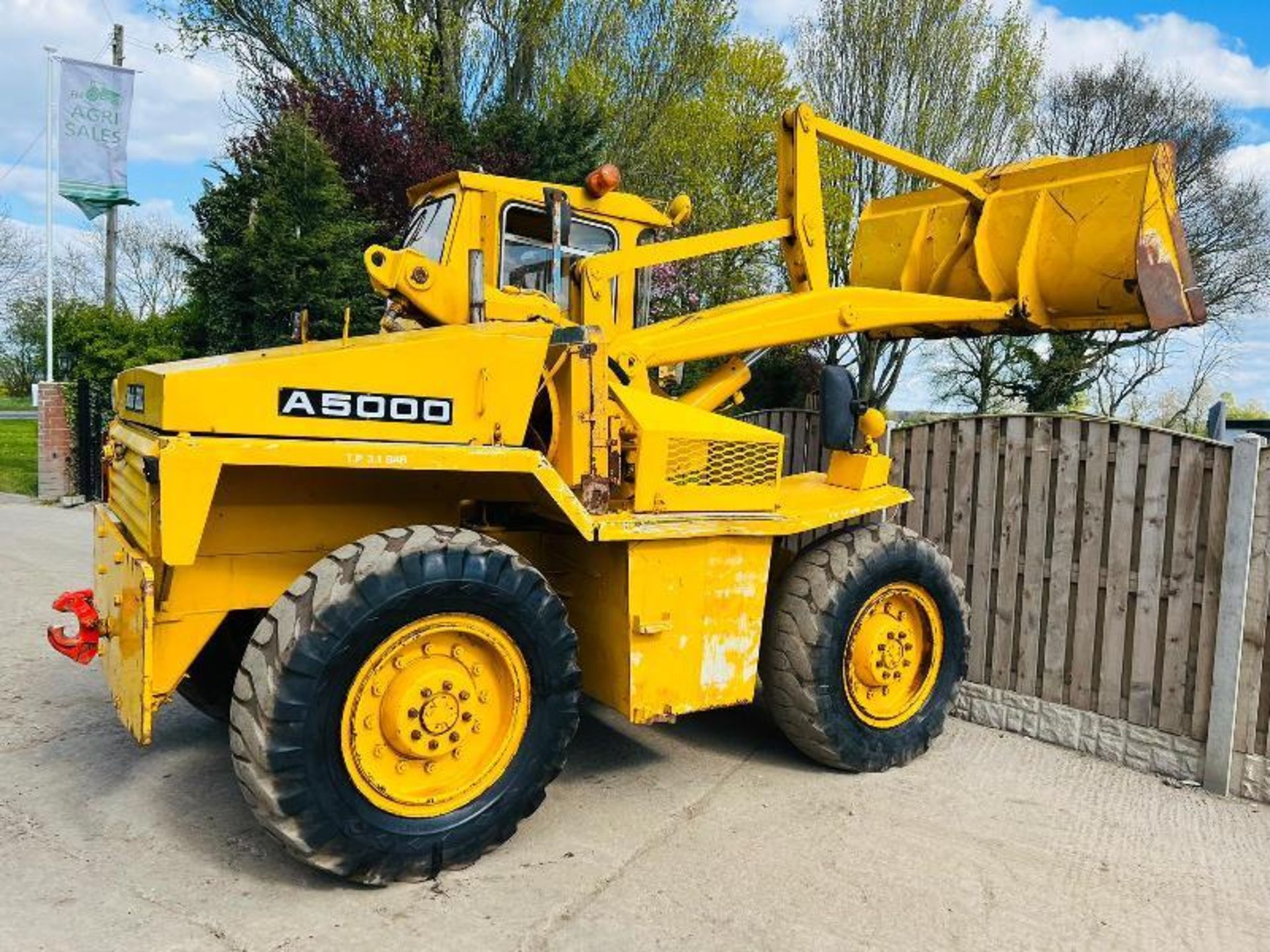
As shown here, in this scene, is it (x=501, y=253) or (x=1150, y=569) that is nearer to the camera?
(x=501, y=253)

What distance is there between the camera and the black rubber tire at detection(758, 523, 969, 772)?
452cm

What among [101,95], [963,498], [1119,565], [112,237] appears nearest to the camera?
[1119,565]

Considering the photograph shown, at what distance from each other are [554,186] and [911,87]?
1876 centimetres

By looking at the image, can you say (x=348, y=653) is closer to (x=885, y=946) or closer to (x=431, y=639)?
(x=431, y=639)

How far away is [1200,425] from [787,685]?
75.0 ft

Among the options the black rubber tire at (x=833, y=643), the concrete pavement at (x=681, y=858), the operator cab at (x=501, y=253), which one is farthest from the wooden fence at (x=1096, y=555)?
the operator cab at (x=501, y=253)

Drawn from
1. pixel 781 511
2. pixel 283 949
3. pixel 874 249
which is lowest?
pixel 283 949

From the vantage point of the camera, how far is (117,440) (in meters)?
4.10

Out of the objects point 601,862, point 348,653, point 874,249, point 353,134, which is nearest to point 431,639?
point 348,653

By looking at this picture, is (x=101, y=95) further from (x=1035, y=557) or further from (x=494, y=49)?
(x=1035, y=557)

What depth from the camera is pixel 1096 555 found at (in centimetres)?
512

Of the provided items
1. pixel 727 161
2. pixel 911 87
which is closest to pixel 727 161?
pixel 727 161

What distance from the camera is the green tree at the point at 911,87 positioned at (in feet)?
67.5

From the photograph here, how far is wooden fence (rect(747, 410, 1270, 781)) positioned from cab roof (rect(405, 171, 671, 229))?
7.12 feet
